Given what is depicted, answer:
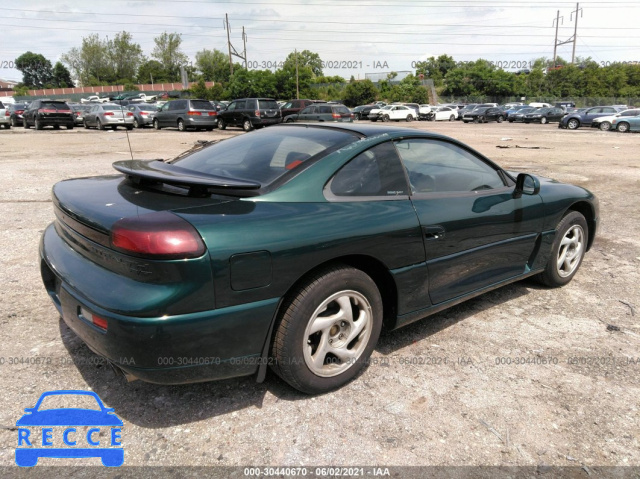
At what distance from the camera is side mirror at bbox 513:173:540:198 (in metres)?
3.68

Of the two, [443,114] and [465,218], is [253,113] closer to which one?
[465,218]

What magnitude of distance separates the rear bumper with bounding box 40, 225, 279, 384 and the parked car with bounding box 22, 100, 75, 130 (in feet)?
86.7

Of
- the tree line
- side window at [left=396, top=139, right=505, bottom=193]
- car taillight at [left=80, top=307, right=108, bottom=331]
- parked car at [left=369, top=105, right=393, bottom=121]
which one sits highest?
the tree line

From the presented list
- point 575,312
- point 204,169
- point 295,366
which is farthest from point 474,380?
point 204,169

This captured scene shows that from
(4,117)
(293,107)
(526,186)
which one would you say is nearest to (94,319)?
(526,186)

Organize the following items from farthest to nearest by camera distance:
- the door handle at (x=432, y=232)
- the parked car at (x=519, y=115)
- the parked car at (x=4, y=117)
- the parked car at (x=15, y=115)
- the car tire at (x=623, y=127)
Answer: the parked car at (x=519, y=115), the parked car at (x=15, y=115), the car tire at (x=623, y=127), the parked car at (x=4, y=117), the door handle at (x=432, y=232)

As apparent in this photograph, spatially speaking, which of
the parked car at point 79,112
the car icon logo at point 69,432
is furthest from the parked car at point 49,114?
the car icon logo at point 69,432

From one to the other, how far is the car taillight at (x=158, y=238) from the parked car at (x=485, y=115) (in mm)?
40462

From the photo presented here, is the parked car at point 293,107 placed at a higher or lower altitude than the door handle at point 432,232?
higher

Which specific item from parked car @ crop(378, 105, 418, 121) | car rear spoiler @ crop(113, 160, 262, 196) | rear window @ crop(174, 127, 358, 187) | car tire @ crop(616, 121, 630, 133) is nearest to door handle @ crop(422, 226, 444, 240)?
rear window @ crop(174, 127, 358, 187)

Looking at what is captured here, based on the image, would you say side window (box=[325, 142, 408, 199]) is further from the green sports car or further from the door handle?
the door handle

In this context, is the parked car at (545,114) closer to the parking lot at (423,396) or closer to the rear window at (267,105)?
the rear window at (267,105)

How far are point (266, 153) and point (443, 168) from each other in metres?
1.27

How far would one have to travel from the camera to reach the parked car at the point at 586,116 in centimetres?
2968
